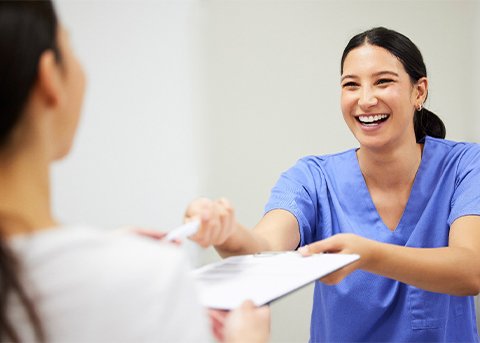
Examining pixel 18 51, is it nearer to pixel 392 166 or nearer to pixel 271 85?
pixel 392 166

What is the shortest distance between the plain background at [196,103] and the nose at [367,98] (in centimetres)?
48

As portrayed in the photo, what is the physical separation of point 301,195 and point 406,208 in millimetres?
223

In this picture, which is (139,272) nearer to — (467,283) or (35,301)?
(35,301)

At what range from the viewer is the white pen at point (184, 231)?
693mm

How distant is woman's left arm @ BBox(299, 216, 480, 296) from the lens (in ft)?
2.81

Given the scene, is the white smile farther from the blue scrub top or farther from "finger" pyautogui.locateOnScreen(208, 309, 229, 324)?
"finger" pyautogui.locateOnScreen(208, 309, 229, 324)

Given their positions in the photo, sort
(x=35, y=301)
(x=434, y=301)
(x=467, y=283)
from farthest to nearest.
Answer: (x=434, y=301), (x=467, y=283), (x=35, y=301)

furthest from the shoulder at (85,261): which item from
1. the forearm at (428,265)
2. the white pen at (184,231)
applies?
the forearm at (428,265)

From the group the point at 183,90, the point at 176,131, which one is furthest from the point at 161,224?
the point at 183,90

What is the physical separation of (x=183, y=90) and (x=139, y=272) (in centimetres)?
124

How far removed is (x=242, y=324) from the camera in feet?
1.83

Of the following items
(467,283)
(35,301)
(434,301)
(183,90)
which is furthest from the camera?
(183,90)

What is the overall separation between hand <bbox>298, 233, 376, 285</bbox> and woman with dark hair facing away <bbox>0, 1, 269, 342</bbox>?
1.26 feet

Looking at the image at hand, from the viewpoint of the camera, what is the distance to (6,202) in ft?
1.48
